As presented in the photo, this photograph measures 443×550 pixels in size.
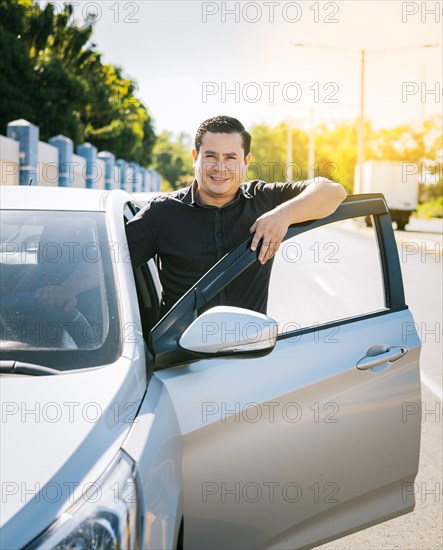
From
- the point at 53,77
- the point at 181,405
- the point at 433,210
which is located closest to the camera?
the point at 181,405

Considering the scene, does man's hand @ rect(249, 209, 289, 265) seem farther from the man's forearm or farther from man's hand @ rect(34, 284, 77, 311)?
man's hand @ rect(34, 284, 77, 311)

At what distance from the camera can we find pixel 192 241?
3.23 metres

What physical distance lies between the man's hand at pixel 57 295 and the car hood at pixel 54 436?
0.44 metres

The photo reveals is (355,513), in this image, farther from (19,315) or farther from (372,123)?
(372,123)

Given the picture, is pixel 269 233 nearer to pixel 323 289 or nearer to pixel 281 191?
pixel 281 191

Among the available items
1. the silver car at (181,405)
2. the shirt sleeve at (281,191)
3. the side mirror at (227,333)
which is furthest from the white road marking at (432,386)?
the side mirror at (227,333)

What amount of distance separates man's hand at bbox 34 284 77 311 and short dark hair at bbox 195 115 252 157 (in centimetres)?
106

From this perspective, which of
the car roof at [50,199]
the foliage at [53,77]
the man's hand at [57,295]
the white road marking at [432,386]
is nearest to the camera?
the man's hand at [57,295]

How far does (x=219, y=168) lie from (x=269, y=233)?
69cm

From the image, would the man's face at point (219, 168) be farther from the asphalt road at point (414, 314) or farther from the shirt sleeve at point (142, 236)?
the asphalt road at point (414, 314)

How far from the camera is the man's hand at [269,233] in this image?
8.96 ft

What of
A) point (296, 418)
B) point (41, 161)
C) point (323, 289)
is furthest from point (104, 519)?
point (41, 161)

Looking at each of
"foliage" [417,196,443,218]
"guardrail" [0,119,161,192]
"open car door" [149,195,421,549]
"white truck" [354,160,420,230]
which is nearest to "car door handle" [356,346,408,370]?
"open car door" [149,195,421,549]

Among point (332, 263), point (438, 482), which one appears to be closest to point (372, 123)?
point (332, 263)
